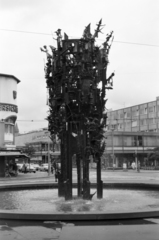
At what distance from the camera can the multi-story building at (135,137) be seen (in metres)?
83.6

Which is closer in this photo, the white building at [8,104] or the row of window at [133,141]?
the white building at [8,104]

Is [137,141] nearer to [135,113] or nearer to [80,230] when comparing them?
[135,113]

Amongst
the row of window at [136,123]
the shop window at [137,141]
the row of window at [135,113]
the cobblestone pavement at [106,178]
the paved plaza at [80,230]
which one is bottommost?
the cobblestone pavement at [106,178]

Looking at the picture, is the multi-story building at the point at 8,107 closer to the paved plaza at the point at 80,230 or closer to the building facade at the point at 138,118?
the paved plaza at the point at 80,230

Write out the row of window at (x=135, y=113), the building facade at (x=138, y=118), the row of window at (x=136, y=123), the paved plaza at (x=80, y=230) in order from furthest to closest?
the row of window at (x=136, y=123)
the building facade at (x=138, y=118)
the row of window at (x=135, y=113)
the paved plaza at (x=80, y=230)

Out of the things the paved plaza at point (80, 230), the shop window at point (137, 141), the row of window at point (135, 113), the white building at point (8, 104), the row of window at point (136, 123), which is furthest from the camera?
the row of window at point (136, 123)

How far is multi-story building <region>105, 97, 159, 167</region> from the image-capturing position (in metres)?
83.6

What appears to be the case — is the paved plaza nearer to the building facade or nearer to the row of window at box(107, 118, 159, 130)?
the building facade

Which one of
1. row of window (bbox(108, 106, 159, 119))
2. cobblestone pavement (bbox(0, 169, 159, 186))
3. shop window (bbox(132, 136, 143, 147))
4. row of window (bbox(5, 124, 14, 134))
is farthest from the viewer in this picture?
row of window (bbox(108, 106, 159, 119))

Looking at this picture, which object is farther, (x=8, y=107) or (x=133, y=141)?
(x=133, y=141)

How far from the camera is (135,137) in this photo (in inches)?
3418

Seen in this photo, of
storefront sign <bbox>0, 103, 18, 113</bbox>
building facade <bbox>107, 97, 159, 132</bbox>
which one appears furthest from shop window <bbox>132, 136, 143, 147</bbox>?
storefront sign <bbox>0, 103, 18, 113</bbox>

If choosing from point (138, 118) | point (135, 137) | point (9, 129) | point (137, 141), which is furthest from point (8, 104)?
point (138, 118)

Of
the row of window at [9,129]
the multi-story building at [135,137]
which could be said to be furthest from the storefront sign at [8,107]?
the multi-story building at [135,137]
